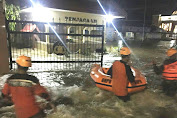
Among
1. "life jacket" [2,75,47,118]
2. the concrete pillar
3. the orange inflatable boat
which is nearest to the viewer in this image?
"life jacket" [2,75,47,118]

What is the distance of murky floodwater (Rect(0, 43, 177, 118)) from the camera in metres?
4.07

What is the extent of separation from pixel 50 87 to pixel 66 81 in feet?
2.61

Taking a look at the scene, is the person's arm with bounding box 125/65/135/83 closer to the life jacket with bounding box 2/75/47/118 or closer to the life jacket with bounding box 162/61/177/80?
the life jacket with bounding box 162/61/177/80

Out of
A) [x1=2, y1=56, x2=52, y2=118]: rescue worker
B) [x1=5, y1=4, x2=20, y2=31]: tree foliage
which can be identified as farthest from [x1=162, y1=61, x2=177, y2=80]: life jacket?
[x1=5, y1=4, x2=20, y2=31]: tree foliage

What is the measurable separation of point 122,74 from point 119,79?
16 cm

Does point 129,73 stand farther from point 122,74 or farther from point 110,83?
point 110,83

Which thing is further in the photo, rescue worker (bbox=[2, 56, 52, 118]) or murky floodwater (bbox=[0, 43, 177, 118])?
murky floodwater (bbox=[0, 43, 177, 118])

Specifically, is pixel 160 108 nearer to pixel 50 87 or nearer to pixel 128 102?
pixel 128 102

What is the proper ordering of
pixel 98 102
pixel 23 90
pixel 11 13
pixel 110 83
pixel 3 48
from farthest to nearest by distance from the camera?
pixel 11 13, pixel 3 48, pixel 110 83, pixel 98 102, pixel 23 90

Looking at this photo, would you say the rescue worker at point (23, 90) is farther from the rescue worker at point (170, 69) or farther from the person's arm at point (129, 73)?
the rescue worker at point (170, 69)

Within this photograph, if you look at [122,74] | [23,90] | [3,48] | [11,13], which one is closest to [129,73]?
[122,74]

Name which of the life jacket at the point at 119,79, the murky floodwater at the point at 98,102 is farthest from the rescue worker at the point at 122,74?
the murky floodwater at the point at 98,102

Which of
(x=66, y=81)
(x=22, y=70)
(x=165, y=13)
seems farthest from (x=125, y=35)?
(x=22, y=70)

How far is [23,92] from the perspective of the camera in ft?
9.01
